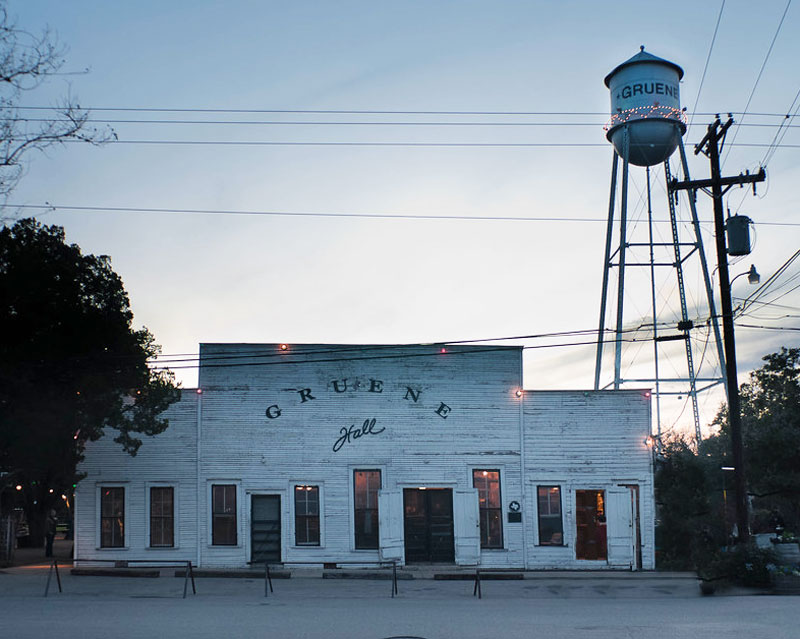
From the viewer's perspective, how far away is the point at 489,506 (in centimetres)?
2934

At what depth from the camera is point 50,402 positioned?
2653 cm

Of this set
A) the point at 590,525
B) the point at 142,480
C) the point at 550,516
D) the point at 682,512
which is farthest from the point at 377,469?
the point at 682,512

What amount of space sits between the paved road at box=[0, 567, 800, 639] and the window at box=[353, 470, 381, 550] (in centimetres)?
299

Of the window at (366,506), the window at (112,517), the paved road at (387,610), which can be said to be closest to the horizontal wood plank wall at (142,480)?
the window at (112,517)

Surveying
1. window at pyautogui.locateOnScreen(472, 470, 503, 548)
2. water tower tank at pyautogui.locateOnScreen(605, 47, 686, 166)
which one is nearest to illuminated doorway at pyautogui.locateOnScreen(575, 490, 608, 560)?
window at pyautogui.locateOnScreen(472, 470, 503, 548)

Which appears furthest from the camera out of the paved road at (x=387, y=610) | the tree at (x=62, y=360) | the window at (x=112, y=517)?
Result: the window at (x=112, y=517)

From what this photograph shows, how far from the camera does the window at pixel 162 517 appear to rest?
29.5 m

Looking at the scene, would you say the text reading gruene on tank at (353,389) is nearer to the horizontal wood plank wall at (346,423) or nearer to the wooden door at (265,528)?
the horizontal wood plank wall at (346,423)

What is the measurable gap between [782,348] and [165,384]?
3887cm

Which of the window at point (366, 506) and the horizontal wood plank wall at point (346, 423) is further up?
the horizontal wood plank wall at point (346, 423)

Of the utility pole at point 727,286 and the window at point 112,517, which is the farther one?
the window at point 112,517

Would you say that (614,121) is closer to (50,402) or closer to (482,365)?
(482,365)

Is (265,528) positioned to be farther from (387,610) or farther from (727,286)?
(727,286)

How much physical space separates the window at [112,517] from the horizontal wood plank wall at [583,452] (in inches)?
504
